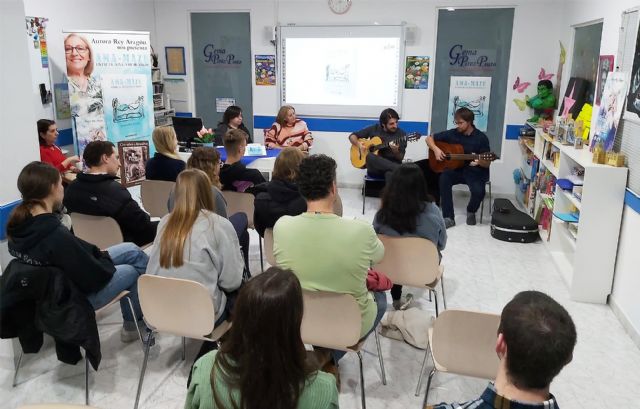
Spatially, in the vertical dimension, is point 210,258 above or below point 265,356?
below

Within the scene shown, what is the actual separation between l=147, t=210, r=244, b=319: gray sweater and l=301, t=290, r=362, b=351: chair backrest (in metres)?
0.45

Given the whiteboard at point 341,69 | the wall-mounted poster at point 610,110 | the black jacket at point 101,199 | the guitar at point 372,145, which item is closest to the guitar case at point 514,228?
the wall-mounted poster at point 610,110

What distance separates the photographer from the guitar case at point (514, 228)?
504 centimetres

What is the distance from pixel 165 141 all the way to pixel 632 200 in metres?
3.42

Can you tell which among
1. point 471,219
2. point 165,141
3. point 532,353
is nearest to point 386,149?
point 471,219

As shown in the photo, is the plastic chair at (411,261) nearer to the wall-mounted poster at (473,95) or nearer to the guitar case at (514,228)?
the guitar case at (514,228)

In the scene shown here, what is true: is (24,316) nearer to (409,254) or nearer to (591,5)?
(409,254)

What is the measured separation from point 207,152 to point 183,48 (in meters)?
4.42

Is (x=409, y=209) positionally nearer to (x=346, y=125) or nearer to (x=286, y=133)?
(x=286, y=133)

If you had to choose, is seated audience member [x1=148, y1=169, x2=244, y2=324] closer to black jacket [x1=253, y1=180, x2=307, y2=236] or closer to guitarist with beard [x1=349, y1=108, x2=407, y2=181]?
black jacket [x1=253, y1=180, x2=307, y2=236]

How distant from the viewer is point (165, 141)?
13.8 ft

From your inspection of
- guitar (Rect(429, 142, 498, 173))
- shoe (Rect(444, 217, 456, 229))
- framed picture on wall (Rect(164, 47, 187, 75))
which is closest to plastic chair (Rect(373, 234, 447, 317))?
shoe (Rect(444, 217, 456, 229))

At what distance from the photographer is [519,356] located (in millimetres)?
1258

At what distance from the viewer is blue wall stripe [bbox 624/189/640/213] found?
3.37m
